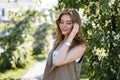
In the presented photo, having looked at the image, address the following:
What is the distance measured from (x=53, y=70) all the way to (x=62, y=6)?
3156 mm

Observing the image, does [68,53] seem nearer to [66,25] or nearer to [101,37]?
[66,25]

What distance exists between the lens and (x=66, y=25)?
11.3 feet

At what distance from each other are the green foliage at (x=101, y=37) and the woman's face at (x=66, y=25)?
104 inches

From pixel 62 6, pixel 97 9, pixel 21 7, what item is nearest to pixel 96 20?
pixel 97 9

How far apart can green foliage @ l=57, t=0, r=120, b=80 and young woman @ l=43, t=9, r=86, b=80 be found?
264 centimetres

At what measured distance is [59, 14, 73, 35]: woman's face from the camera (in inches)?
135

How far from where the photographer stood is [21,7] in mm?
14312

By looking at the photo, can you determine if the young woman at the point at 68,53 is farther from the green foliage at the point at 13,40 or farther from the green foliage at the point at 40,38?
the green foliage at the point at 40,38

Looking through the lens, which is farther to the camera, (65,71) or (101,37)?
(101,37)

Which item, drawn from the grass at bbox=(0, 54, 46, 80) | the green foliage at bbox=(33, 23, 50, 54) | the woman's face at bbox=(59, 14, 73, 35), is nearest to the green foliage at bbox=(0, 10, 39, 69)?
the grass at bbox=(0, 54, 46, 80)

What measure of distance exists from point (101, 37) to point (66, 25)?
2.69 m

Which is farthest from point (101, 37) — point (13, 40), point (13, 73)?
point (13, 40)

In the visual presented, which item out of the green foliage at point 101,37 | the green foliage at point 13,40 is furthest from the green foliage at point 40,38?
the green foliage at point 101,37

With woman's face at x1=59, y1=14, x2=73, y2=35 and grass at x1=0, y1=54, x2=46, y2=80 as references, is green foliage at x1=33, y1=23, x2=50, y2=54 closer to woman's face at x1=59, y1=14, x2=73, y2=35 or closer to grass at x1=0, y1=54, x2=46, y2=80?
grass at x1=0, y1=54, x2=46, y2=80
